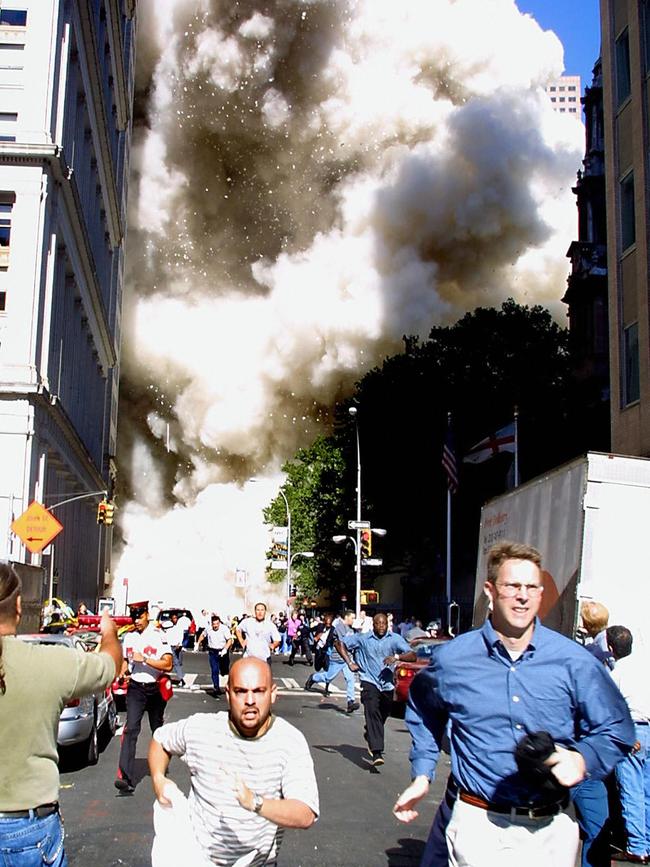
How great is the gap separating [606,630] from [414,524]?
111 ft

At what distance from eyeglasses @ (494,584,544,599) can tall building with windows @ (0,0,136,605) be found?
90.9 feet

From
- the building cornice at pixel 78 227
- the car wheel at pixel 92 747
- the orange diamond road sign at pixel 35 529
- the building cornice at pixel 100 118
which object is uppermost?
the building cornice at pixel 100 118

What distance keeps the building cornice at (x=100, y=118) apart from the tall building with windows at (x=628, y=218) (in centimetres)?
2346

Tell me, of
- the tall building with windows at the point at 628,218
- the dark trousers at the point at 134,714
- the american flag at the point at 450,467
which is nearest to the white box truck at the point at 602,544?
the dark trousers at the point at 134,714

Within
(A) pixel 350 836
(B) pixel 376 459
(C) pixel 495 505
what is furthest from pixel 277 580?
(A) pixel 350 836

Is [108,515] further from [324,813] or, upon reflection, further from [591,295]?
[324,813]

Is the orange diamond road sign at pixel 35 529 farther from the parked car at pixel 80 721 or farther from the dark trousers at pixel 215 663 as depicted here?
the parked car at pixel 80 721

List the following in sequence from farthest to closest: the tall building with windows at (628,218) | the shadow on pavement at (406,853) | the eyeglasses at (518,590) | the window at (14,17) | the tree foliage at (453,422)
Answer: the tree foliage at (453,422)
the window at (14,17)
the tall building with windows at (628,218)
the shadow on pavement at (406,853)
the eyeglasses at (518,590)

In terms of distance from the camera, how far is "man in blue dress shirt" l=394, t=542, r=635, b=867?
139 inches

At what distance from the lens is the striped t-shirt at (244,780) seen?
11.4 feet

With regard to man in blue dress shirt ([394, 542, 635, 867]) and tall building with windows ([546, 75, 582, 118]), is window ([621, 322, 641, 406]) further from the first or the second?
tall building with windows ([546, 75, 582, 118])

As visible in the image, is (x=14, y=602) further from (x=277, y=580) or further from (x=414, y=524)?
(x=277, y=580)

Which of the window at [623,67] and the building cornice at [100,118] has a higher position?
the building cornice at [100,118]

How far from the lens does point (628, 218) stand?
2209 centimetres
